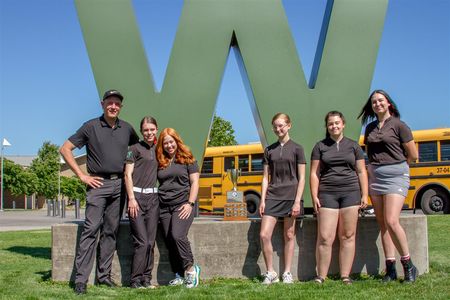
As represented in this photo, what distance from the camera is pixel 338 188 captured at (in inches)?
193

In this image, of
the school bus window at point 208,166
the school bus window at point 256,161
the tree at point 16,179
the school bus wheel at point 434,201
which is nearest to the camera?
the school bus wheel at point 434,201

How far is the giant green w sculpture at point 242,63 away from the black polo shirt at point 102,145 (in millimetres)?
1219

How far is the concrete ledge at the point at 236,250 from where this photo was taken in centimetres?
545

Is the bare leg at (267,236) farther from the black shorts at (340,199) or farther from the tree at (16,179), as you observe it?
the tree at (16,179)

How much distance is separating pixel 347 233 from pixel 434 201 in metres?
11.6

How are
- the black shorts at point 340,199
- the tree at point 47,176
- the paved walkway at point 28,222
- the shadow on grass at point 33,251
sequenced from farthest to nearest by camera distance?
the tree at point 47,176 → the paved walkway at point 28,222 → the shadow on grass at point 33,251 → the black shorts at point 340,199

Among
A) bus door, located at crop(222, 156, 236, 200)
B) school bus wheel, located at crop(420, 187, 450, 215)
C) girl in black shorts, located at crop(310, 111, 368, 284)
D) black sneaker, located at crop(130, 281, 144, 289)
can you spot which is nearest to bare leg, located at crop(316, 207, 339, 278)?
girl in black shorts, located at crop(310, 111, 368, 284)

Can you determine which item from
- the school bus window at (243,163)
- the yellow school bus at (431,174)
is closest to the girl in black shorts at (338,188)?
the yellow school bus at (431,174)

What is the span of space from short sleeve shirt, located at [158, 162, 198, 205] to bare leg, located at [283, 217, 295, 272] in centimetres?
104

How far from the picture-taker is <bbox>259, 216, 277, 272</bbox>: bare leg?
5078 mm

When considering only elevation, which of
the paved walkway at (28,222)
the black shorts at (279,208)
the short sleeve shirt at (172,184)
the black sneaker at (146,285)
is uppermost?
the short sleeve shirt at (172,184)

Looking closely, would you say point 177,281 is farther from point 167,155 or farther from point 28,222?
point 28,222

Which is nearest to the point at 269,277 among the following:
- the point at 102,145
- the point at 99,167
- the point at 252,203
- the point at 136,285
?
the point at 136,285

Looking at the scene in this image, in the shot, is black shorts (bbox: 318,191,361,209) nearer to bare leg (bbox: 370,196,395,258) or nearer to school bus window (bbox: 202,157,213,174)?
bare leg (bbox: 370,196,395,258)
